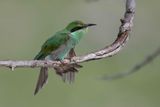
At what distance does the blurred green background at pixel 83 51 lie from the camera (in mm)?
4774

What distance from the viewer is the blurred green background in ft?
15.7

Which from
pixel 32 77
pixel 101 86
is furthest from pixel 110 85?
pixel 32 77

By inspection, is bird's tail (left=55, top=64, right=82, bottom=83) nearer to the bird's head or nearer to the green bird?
the green bird

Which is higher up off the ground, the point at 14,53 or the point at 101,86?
the point at 14,53

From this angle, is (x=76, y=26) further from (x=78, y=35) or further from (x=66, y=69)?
(x=66, y=69)

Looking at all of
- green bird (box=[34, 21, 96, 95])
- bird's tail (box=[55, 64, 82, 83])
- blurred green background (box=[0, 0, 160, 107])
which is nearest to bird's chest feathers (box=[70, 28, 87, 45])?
green bird (box=[34, 21, 96, 95])

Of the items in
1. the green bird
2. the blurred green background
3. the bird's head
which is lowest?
the green bird

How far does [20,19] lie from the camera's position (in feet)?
20.4

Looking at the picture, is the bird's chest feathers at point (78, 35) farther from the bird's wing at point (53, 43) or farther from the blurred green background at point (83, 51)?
the blurred green background at point (83, 51)

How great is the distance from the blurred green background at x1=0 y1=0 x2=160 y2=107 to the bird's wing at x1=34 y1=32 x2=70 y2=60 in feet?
7.69

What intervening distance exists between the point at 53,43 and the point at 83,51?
10.6ft

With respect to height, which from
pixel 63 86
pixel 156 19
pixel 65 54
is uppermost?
pixel 156 19

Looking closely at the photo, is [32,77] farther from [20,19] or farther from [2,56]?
[20,19]

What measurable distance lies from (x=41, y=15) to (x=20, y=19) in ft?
0.69
